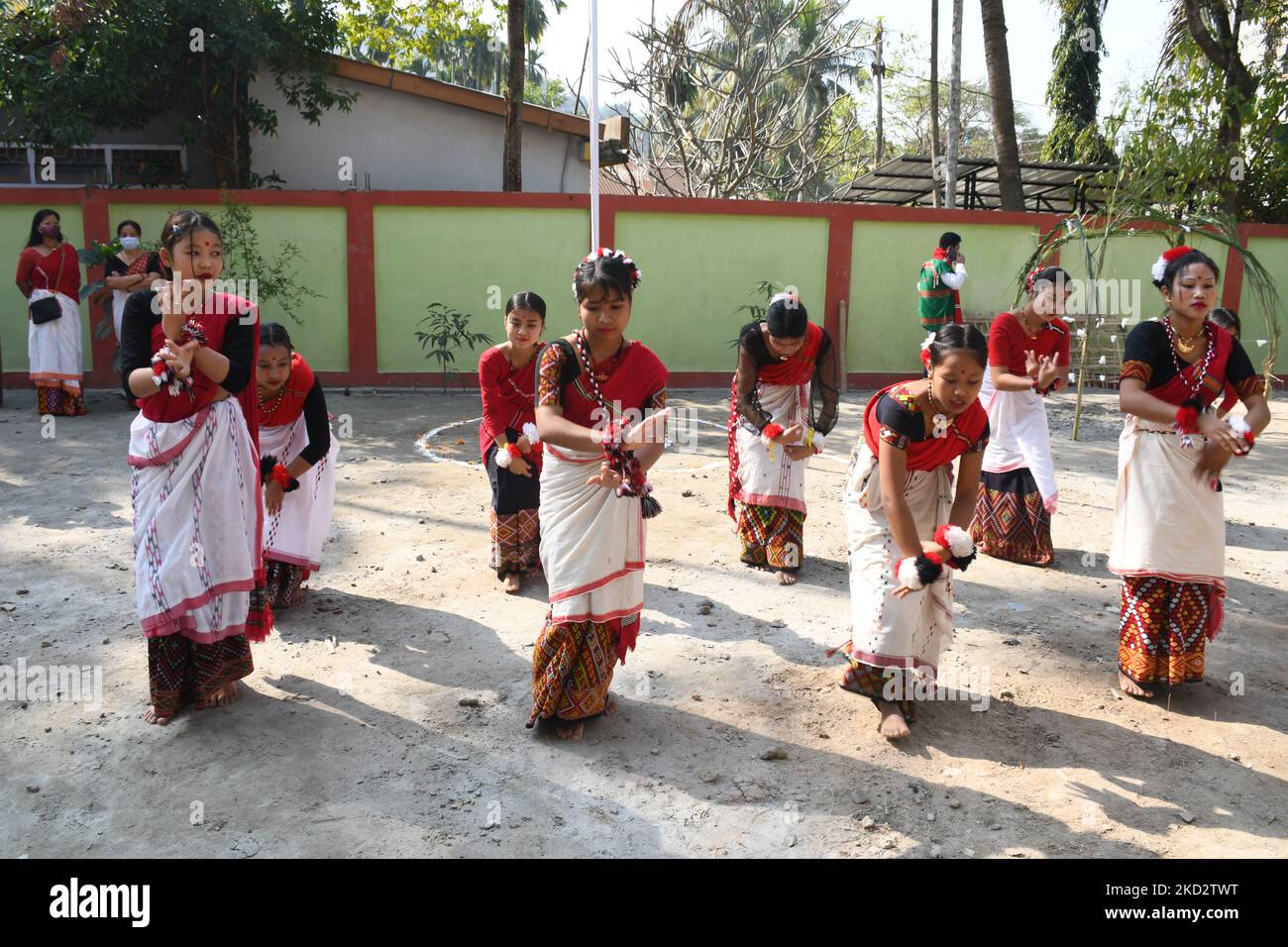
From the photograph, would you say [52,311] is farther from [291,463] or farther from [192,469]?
[192,469]

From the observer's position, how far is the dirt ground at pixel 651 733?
10.8ft

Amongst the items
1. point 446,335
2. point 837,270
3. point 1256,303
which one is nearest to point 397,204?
point 446,335

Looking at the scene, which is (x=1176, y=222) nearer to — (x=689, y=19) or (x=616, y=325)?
(x=616, y=325)

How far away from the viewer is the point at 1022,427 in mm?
6230

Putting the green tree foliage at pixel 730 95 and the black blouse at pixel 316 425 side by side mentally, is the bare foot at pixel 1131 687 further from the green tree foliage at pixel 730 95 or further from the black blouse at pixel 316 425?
the green tree foliage at pixel 730 95

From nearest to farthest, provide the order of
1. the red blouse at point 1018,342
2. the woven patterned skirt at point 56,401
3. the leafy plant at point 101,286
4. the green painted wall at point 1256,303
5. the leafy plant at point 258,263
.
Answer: the red blouse at point 1018,342, the leafy plant at point 101,286, the woven patterned skirt at point 56,401, the leafy plant at point 258,263, the green painted wall at point 1256,303

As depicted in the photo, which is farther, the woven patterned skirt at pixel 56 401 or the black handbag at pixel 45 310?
Result: the woven patterned skirt at pixel 56 401

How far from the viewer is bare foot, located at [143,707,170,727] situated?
396 cm

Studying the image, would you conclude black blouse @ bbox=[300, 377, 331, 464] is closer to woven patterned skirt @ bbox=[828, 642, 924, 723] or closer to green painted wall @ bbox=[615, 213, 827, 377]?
woven patterned skirt @ bbox=[828, 642, 924, 723]

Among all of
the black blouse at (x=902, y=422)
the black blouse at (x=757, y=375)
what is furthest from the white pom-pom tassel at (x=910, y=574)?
the black blouse at (x=757, y=375)

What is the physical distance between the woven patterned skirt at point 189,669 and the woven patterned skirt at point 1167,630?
147 inches

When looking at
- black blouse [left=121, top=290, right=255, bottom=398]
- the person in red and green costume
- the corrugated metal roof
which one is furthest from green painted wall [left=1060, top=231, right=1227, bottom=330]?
black blouse [left=121, top=290, right=255, bottom=398]

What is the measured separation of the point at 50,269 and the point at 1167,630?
10.5 meters

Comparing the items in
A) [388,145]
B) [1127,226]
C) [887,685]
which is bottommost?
[887,685]
